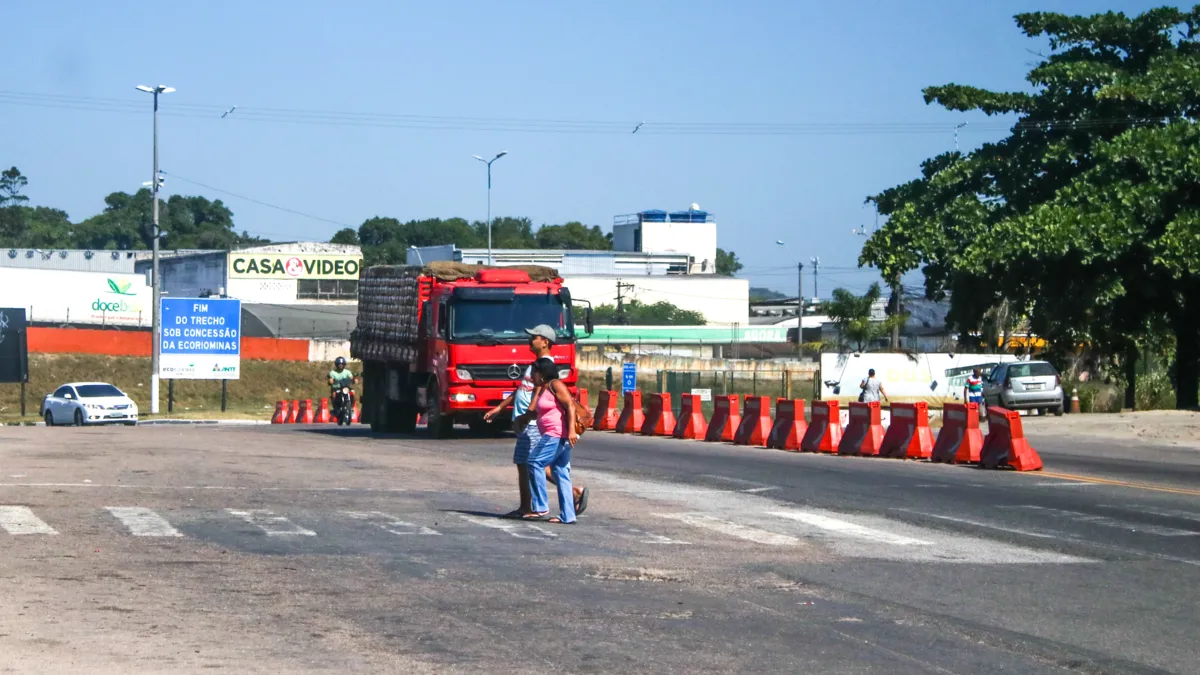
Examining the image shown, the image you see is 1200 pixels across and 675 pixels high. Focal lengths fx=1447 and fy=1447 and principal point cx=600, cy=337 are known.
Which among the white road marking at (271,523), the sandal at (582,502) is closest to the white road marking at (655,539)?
the sandal at (582,502)

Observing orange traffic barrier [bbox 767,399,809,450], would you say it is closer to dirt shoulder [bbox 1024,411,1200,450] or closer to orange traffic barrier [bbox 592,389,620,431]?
dirt shoulder [bbox 1024,411,1200,450]

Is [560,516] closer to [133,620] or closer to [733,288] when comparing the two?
[133,620]

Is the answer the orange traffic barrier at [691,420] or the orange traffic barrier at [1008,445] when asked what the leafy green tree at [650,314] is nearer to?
the orange traffic barrier at [691,420]

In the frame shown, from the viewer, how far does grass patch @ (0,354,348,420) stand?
62806mm

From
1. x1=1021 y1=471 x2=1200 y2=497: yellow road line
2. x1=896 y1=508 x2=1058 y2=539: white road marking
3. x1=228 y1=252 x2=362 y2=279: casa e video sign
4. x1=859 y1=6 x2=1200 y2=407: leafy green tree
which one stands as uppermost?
x1=228 y1=252 x2=362 y2=279: casa e video sign

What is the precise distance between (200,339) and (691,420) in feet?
85.4

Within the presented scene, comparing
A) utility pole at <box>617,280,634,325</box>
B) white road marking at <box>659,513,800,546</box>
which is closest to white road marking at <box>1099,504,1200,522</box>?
white road marking at <box>659,513,800,546</box>

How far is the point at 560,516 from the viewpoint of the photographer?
13.8 meters

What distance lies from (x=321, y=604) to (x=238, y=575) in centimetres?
134

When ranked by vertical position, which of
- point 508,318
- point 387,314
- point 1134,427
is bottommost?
point 1134,427

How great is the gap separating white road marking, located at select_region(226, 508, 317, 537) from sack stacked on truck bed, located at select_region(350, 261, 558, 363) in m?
12.5

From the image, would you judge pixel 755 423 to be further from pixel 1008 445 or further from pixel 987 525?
pixel 987 525

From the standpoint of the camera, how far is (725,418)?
28.2 meters

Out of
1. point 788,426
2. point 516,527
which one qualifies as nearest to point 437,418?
point 788,426
